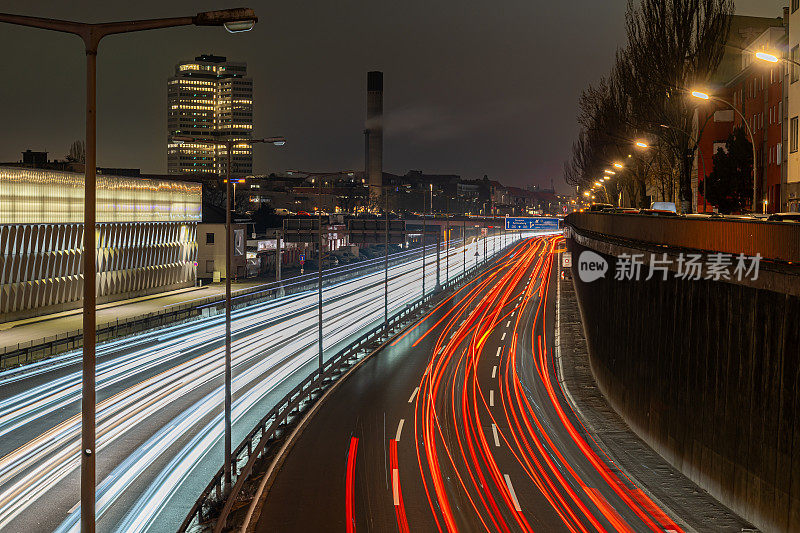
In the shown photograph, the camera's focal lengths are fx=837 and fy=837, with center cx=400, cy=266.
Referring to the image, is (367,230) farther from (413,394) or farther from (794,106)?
(794,106)

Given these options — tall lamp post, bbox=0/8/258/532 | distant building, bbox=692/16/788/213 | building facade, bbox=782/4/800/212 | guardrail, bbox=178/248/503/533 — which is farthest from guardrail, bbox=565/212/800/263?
distant building, bbox=692/16/788/213

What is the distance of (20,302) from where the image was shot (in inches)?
2087

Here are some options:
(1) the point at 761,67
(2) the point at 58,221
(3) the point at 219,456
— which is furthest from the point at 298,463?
(1) the point at 761,67

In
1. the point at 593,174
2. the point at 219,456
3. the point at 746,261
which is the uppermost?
the point at 593,174

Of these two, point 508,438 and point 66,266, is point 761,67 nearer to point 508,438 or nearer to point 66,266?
point 508,438

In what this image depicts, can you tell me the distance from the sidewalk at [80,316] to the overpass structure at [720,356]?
94.2 feet

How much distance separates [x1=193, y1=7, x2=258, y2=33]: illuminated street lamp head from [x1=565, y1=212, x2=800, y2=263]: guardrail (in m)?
11.9

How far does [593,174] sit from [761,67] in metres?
51.9

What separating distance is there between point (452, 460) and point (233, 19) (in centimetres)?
1655

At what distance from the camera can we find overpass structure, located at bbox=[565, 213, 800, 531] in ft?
53.1

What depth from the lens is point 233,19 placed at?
945 cm

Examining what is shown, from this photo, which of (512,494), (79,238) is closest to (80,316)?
(79,238)

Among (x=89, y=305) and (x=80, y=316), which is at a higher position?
(x=89, y=305)

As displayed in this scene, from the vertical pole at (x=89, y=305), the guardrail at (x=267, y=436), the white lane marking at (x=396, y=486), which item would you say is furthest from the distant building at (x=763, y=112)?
the vertical pole at (x=89, y=305)
